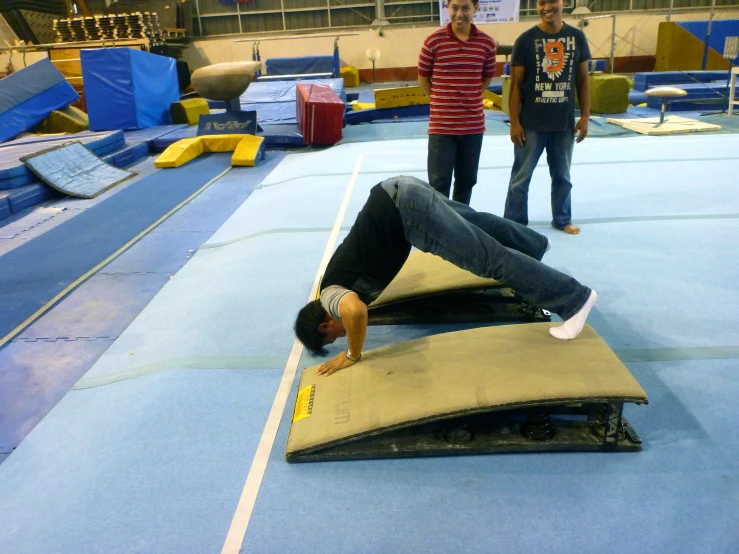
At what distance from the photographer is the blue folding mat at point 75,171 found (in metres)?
5.99

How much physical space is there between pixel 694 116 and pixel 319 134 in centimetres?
616

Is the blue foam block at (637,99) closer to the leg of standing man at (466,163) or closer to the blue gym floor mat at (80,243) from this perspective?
the blue gym floor mat at (80,243)

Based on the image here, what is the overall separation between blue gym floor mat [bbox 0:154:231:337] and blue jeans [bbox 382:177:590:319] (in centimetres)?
243

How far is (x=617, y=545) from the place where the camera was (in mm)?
1540

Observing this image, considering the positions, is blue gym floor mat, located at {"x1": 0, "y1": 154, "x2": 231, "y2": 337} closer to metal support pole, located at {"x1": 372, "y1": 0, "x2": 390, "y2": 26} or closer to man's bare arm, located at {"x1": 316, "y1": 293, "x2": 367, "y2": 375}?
man's bare arm, located at {"x1": 316, "y1": 293, "x2": 367, "y2": 375}

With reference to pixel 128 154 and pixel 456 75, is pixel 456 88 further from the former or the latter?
pixel 128 154

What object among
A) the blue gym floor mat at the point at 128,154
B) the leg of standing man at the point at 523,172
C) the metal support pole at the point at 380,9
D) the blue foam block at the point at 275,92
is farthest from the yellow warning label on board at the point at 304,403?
the metal support pole at the point at 380,9

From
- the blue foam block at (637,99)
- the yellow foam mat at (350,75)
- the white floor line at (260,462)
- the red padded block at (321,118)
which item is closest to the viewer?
the white floor line at (260,462)

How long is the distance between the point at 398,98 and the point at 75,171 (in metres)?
6.03

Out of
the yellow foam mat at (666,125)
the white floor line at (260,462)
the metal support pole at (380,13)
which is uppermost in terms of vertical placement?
the metal support pole at (380,13)

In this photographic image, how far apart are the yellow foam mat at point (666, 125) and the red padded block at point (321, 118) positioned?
4173 millimetres

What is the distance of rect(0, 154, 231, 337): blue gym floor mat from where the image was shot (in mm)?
3556

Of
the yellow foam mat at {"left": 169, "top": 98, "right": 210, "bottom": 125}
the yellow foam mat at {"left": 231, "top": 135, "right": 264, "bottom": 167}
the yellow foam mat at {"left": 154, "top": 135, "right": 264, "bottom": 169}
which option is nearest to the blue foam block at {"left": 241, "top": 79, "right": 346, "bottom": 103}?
the yellow foam mat at {"left": 169, "top": 98, "right": 210, "bottom": 125}

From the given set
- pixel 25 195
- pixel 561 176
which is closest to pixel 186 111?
pixel 25 195
